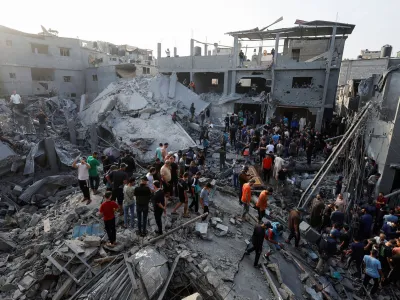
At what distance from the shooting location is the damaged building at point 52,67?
25078 mm

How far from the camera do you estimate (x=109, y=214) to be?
18.6 ft

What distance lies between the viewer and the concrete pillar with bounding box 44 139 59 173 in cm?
1306

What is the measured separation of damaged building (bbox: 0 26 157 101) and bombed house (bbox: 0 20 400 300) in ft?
0.98

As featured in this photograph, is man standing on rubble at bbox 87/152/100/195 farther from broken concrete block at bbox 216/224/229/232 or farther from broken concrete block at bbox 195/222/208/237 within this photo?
broken concrete block at bbox 216/224/229/232

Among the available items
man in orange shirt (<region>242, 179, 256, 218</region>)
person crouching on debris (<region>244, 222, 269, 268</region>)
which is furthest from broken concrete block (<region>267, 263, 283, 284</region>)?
man in orange shirt (<region>242, 179, 256, 218</region>)

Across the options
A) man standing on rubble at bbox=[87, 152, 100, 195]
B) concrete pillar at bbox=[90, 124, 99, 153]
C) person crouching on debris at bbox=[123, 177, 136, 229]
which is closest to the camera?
person crouching on debris at bbox=[123, 177, 136, 229]

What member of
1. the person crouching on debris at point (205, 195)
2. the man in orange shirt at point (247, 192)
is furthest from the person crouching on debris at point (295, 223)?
the person crouching on debris at point (205, 195)

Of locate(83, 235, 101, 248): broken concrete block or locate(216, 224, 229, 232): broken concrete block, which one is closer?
locate(83, 235, 101, 248): broken concrete block

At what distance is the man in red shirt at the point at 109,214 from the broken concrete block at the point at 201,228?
7.18 ft

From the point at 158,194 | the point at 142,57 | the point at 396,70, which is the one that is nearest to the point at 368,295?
the point at 158,194

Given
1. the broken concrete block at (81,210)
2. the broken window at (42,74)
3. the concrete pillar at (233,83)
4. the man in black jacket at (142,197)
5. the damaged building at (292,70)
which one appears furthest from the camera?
the broken window at (42,74)

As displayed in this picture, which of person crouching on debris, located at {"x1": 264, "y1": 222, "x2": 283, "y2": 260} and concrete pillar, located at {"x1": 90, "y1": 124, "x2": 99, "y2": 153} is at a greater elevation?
concrete pillar, located at {"x1": 90, "y1": 124, "x2": 99, "y2": 153}

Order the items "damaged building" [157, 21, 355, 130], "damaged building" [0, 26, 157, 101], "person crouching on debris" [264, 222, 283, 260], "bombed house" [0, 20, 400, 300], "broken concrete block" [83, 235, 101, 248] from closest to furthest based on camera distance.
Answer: "bombed house" [0, 20, 400, 300] → "broken concrete block" [83, 235, 101, 248] → "person crouching on debris" [264, 222, 283, 260] → "damaged building" [157, 21, 355, 130] → "damaged building" [0, 26, 157, 101]

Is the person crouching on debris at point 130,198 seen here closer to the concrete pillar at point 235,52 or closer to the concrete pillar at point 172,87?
the concrete pillar at point 172,87
